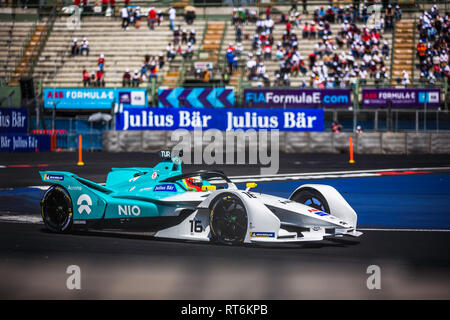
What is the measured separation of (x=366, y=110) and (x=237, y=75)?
940 cm

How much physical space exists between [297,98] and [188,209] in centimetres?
2847

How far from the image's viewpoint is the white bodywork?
29.9ft

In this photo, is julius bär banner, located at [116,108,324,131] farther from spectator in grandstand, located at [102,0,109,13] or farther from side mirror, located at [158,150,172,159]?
side mirror, located at [158,150,172,159]

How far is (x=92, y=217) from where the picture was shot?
10562 millimetres

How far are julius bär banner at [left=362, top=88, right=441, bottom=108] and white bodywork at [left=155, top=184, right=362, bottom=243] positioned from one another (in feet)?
87.9

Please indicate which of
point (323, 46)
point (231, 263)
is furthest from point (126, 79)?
point (231, 263)

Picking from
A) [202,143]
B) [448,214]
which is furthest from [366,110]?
[448,214]

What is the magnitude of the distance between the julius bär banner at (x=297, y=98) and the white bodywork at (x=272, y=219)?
27.2 m

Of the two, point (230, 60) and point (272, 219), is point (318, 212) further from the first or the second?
point (230, 60)

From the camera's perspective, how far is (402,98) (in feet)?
121

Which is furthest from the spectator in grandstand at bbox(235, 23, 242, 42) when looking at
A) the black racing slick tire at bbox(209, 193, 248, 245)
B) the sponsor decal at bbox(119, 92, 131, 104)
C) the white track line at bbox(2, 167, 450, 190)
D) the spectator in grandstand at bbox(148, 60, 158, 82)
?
the black racing slick tire at bbox(209, 193, 248, 245)

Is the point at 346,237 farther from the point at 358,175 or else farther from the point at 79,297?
the point at 358,175

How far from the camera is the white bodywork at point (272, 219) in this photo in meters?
9.11

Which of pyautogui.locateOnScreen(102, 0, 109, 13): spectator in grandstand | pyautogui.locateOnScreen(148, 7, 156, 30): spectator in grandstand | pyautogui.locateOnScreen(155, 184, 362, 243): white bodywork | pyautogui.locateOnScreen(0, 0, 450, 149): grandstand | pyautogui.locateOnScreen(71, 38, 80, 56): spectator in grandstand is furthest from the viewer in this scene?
pyautogui.locateOnScreen(102, 0, 109, 13): spectator in grandstand
